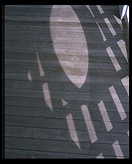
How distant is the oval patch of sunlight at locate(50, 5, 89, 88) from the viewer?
10.4 ft

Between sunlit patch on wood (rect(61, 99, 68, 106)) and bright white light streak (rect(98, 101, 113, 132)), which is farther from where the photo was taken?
sunlit patch on wood (rect(61, 99, 68, 106))

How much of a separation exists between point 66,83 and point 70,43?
75 centimetres

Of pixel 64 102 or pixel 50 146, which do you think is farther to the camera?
pixel 64 102

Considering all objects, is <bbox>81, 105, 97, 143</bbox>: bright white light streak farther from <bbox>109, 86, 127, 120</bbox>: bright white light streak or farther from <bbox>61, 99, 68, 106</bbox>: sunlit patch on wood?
<bbox>109, 86, 127, 120</bbox>: bright white light streak

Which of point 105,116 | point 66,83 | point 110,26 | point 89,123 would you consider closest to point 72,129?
point 89,123

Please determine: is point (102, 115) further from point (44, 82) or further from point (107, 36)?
point (107, 36)

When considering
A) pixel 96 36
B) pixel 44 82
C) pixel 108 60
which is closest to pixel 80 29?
pixel 96 36

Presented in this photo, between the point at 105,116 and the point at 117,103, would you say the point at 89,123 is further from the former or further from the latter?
the point at 117,103

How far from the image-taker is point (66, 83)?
9.87ft

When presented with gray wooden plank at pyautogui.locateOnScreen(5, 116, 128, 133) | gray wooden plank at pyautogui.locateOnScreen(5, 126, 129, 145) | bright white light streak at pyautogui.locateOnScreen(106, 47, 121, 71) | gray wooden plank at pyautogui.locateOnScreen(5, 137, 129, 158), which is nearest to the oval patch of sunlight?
bright white light streak at pyautogui.locateOnScreen(106, 47, 121, 71)

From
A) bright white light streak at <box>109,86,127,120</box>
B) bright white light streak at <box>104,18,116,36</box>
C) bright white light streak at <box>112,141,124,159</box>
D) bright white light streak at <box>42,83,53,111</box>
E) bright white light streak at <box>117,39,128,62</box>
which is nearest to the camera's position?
bright white light streak at <box>112,141,124,159</box>

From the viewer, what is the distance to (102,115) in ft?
8.58

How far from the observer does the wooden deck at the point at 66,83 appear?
235 centimetres
